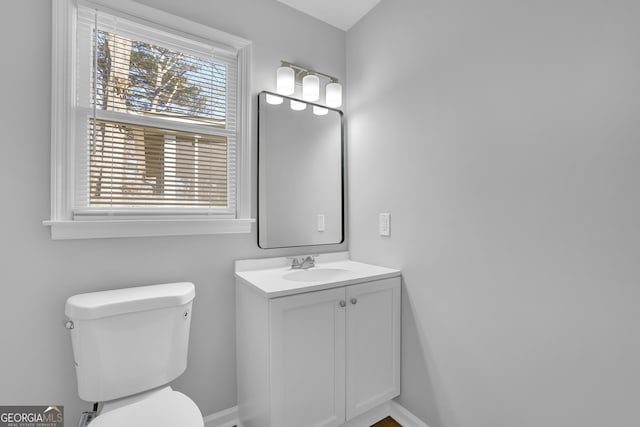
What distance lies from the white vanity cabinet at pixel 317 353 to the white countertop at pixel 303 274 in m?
0.02

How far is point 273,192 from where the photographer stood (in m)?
1.81

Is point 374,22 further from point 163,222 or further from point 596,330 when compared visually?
point 596,330

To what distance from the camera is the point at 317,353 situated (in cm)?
137

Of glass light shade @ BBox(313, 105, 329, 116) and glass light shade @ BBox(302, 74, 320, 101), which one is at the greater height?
glass light shade @ BBox(302, 74, 320, 101)

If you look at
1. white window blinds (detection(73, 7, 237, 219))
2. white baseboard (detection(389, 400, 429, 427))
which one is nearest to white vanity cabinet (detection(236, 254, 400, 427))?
white baseboard (detection(389, 400, 429, 427))

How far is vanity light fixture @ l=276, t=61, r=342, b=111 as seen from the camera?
1771mm

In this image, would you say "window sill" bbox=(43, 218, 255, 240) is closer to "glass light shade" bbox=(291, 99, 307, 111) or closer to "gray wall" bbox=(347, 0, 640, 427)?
"glass light shade" bbox=(291, 99, 307, 111)

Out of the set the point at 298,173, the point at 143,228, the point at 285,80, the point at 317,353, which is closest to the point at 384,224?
the point at 298,173

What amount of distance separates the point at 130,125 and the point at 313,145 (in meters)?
1.03

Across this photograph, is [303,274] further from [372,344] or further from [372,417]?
[372,417]

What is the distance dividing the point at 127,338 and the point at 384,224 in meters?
1.38

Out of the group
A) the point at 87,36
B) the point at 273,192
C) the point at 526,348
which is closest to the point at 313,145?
the point at 273,192

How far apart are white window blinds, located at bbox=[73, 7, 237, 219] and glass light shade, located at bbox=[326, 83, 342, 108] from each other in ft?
2.03

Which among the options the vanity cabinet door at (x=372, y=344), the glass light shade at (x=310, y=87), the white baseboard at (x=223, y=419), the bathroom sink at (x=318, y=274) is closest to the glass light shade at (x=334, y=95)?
the glass light shade at (x=310, y=87)
